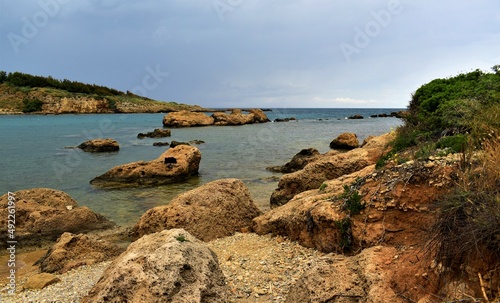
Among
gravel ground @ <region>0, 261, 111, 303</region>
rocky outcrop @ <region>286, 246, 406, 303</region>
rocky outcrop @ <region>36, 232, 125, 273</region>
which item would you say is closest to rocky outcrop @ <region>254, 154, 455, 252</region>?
rocky outcrop @ <region>286, 246, 406, 303</region>

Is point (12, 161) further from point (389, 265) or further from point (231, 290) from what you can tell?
point (389, 265)

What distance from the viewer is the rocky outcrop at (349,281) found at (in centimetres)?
492

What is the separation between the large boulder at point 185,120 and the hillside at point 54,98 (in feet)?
154

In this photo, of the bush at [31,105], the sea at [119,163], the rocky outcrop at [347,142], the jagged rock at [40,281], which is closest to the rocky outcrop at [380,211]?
the jagged rock at [40,281]

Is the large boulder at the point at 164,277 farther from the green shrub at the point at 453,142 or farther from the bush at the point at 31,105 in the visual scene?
the bush at the point at 31,105

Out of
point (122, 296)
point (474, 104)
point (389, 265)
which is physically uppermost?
point (474, 104)

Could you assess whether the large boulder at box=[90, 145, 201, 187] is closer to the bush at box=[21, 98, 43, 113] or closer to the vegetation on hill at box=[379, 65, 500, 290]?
the vegetation on hill at box=[379, 65, 500, 290]

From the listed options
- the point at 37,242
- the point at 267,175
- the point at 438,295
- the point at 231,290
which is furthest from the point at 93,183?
the point at 438,295

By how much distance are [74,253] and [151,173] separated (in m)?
10.3

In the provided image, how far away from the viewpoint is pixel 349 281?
526 centimetres

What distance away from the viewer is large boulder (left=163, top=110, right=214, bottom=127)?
206ft

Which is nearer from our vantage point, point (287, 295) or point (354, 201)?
point (287, 295)

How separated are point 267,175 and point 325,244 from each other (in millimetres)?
13501

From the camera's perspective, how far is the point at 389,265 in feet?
17.3
